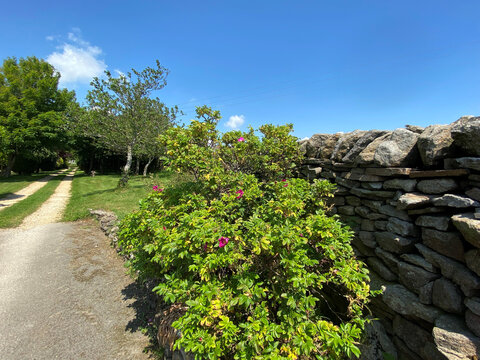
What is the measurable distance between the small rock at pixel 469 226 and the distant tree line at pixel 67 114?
44.9 feet

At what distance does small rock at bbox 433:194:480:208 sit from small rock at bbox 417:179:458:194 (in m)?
0.13

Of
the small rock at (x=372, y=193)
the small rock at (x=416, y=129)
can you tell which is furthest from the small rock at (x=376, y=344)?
the small rock at (x=416, y=129)

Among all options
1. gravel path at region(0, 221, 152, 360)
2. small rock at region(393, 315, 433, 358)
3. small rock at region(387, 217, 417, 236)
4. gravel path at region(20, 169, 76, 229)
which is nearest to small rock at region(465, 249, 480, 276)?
small rock at region(387, 217, 417, 236)

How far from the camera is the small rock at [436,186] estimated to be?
7.68 ft

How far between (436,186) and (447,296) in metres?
1.16

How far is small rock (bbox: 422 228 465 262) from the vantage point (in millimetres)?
2182

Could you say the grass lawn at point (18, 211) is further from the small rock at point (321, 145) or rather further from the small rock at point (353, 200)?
the small rock at point (353, 200)

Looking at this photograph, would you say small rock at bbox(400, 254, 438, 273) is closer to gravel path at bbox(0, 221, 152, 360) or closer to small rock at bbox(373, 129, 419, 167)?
small rock at bbox(373, 129, 419, 167)

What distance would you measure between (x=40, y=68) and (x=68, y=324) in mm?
27495

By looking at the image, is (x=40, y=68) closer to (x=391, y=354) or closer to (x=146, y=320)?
(x=146, y=320)

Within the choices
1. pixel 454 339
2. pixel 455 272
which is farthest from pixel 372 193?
pixel 454 339

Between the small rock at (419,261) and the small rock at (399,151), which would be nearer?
the small rock at (419,261)

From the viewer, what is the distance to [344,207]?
3643 millimetres

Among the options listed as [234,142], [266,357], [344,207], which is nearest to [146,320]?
[266,357]
